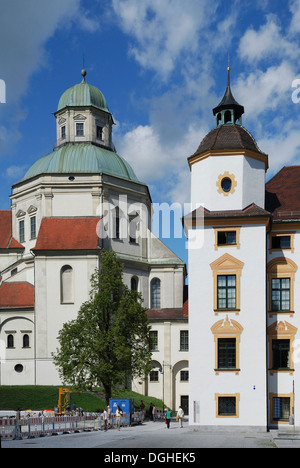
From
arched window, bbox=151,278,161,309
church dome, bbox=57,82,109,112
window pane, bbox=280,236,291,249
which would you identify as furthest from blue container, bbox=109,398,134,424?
church dome, bbox=57,82,109,112

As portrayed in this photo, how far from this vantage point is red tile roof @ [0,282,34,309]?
6041cm

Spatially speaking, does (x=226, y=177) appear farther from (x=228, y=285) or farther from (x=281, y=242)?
(x=228, y=285)

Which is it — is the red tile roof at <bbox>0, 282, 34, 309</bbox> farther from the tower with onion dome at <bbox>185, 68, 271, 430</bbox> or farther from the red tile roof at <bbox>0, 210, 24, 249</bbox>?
the tower with onion dome at <bbox>185, 68, 271, 430</bbox>

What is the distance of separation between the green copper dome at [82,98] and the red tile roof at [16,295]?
23.6 meters

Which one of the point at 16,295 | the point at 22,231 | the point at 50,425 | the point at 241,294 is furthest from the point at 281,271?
the point at 22,231

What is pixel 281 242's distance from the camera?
36531 mm

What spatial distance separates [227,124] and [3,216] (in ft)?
138

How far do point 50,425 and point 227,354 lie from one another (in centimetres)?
Answer: 1019

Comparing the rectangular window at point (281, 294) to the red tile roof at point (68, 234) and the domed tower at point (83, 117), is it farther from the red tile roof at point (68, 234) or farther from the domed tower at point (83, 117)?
the domed tower at point (83, 117)

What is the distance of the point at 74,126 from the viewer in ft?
239

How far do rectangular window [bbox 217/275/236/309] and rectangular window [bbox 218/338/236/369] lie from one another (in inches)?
76.0

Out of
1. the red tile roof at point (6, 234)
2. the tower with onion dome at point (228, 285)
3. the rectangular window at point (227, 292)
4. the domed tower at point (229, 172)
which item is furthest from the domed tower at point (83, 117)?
the rectangular window at point (227, 292)

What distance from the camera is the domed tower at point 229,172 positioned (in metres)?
36.1

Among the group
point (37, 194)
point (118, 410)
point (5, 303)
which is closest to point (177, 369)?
point (5, 303)
